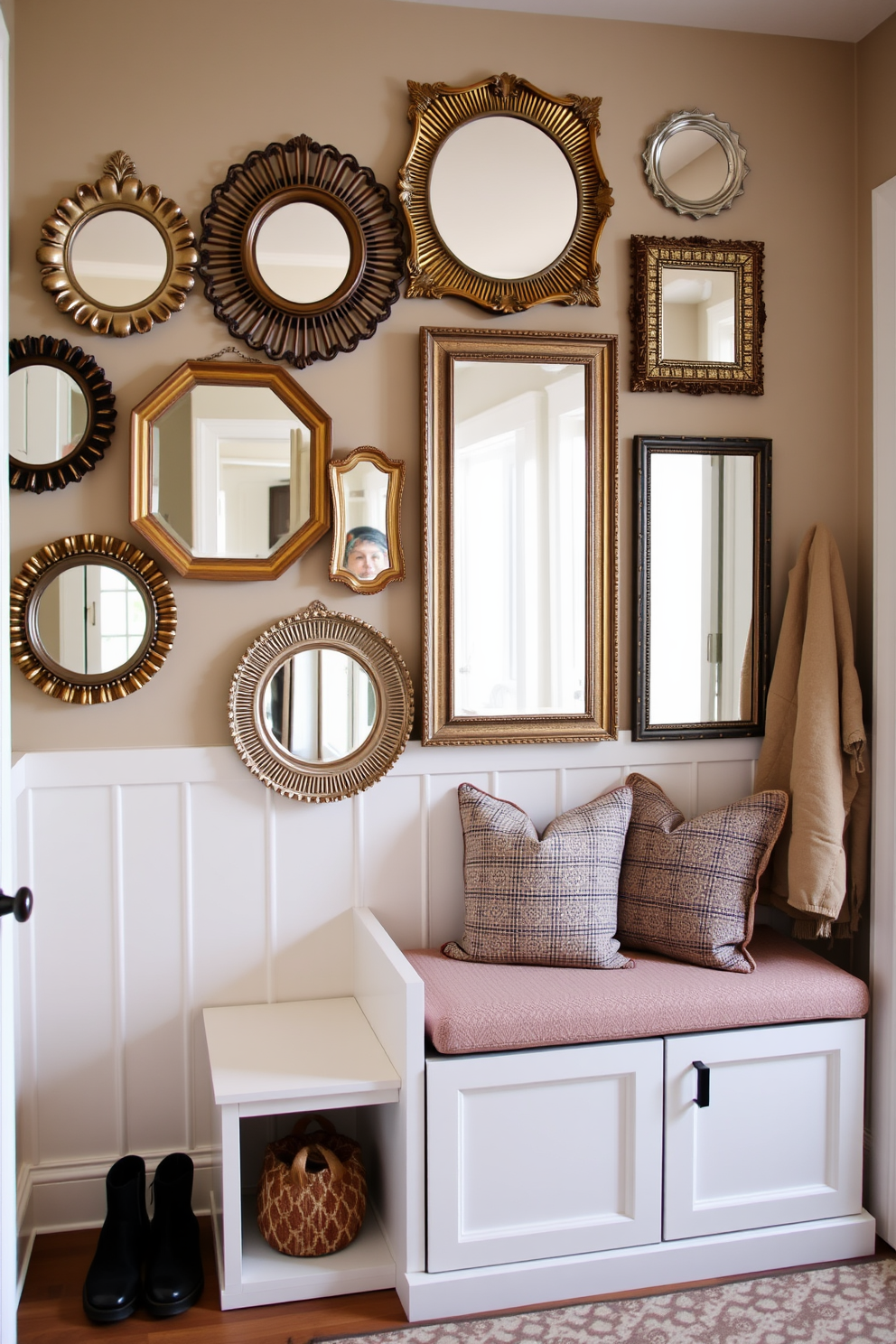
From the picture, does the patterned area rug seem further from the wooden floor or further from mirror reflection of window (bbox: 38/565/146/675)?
mirror reflection of window (bbox: 38/565/146/675)

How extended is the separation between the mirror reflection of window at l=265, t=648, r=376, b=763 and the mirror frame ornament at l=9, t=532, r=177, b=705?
265mm

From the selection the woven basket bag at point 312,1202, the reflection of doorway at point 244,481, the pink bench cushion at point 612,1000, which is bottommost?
the woven basket bag at point 312,1202

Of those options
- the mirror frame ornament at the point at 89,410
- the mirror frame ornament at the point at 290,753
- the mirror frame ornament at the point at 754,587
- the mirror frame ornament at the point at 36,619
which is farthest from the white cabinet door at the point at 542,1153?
the mirror frame ornament at the point at 89,410

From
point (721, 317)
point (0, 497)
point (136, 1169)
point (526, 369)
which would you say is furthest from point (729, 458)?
point (136, 1169)

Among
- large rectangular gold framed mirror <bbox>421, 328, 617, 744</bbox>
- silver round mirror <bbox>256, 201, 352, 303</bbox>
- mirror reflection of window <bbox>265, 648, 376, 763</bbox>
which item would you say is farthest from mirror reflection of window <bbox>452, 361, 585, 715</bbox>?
silver round mirror <bbox>256, 201, 352, 303</bbox>

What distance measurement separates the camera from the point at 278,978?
241 centimetres

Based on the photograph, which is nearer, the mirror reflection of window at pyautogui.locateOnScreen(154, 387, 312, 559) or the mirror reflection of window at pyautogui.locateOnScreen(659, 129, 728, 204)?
the mirror reflection of window at pyautogui.locateOnScreen(154, 387, 312, 559)

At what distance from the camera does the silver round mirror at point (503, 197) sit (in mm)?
2387

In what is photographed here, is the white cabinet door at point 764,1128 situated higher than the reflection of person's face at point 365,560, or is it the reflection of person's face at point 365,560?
the reflection of person's face at point 365,560

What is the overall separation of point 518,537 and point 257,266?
0.81 meters

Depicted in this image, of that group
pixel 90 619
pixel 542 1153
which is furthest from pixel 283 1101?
pixel 90 619

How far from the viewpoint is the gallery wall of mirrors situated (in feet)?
7.41

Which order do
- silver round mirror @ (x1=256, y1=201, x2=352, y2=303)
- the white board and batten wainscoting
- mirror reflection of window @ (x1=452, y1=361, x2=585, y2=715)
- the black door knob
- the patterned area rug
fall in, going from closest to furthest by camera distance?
the black door knob, the patterned area rug, the white board and batten wainscoting, silver round mirror @ (x1=256, y1=201, x2=352, y2=303), mirror reflection of window @ (x1=452, y1=361, x2=585, y2=715)

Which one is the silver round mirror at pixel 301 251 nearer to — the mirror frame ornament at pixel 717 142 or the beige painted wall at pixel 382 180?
the beige painted wall at pixel 382 180
